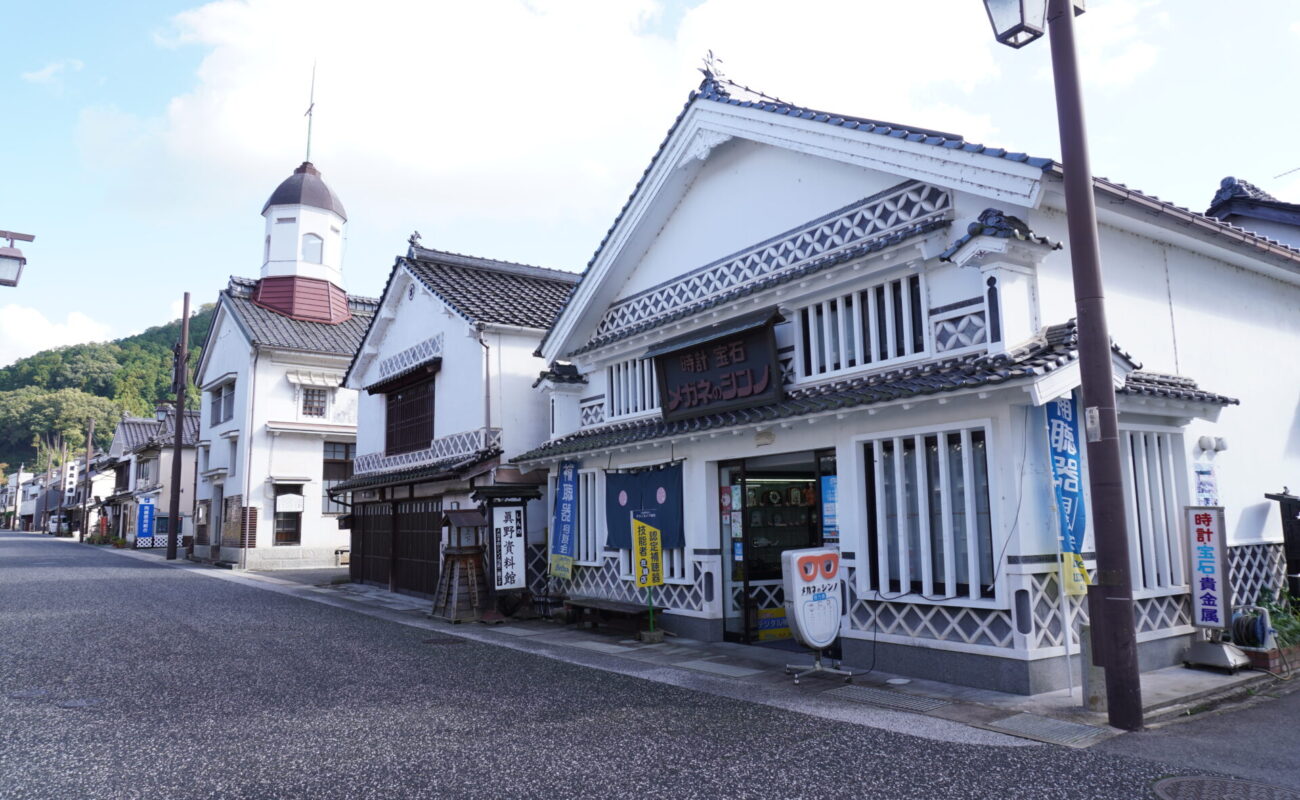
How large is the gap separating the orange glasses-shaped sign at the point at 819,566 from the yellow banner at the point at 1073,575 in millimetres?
2423

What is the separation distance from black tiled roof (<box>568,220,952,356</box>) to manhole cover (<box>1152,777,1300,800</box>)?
6.13 meters

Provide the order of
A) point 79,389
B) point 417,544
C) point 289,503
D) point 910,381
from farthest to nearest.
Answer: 1. point 79,389
2. point 289,503
3. point 417,544
4. point 910,381

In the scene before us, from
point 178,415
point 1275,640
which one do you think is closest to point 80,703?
point 1275,640

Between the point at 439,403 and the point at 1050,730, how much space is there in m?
15.9

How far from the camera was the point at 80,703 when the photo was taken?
27.9 ft

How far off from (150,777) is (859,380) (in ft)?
27.8

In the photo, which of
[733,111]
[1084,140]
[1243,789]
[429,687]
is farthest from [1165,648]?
[733,111]

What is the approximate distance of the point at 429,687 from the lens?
941cm

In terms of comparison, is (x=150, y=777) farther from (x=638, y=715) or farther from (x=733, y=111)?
(x=733, y=111)

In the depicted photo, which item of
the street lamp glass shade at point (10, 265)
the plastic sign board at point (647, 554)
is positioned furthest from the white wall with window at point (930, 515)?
the street lamp glass shade at point (10, 265)

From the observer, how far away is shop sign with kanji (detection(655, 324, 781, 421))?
1180 centimetres

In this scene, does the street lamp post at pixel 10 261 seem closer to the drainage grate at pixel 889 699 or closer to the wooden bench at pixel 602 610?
the wooden bench at pixel 602 610

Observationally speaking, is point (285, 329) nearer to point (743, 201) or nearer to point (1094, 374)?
point (743, 201)

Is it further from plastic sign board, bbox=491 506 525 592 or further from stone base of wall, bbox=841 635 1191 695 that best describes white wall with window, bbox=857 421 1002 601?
plastic sign board, bbox=491 506 525 592
